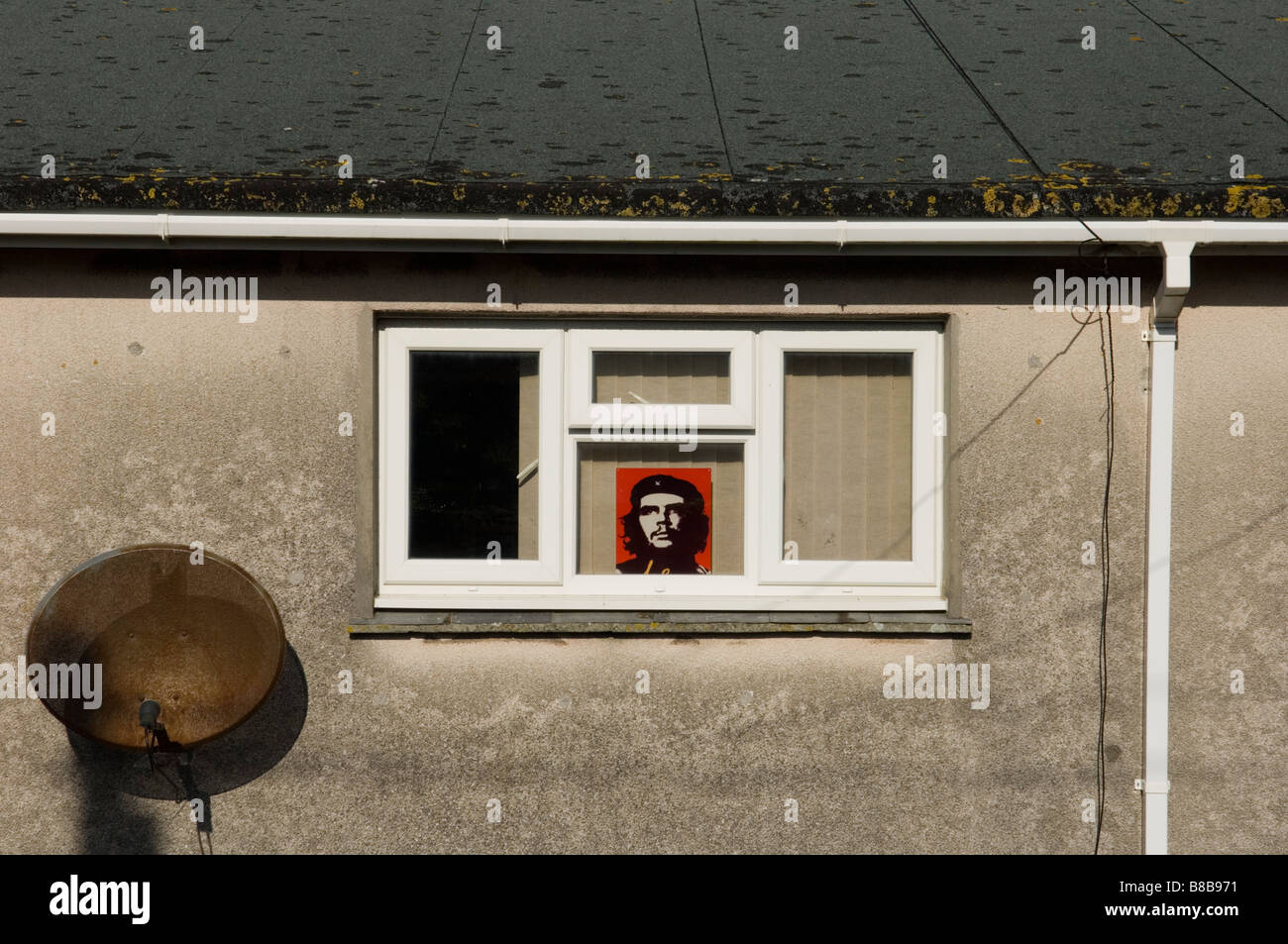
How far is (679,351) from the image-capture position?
15.0 feet

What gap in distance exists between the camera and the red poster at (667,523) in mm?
4637

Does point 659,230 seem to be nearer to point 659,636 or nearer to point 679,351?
point 679,351

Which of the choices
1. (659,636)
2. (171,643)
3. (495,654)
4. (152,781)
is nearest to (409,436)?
(495,654)

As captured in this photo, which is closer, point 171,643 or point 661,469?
point 171,643

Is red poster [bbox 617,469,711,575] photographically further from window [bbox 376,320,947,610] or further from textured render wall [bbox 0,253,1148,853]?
textured render wall [bbox 0,253,1148,853]

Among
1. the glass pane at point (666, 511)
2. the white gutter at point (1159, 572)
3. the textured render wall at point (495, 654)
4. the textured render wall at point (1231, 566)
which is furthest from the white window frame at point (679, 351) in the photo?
the textured render wall at point (1231, 566)

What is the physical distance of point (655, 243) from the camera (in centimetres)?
430

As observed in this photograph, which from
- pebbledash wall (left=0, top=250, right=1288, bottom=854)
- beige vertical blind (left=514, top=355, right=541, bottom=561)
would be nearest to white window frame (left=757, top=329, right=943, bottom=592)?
pebbledash wall (left=0, top=250, right=1288, bottom=854)

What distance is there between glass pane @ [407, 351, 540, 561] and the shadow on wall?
2.95 feet

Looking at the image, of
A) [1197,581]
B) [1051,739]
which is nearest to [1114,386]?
[1197,581]

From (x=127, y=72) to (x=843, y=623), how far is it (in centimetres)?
457

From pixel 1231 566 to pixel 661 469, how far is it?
243 centimetres
